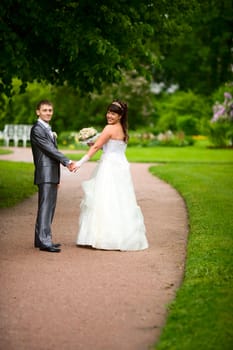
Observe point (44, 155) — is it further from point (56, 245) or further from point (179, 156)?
point (179, 156)

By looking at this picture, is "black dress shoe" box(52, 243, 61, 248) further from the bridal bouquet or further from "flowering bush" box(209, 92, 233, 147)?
"flowering bush" box(209, 92, 233, 147)

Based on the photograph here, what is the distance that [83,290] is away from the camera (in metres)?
6.59

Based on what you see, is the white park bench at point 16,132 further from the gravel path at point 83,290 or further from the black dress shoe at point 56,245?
the black dress shoe at point 56,245

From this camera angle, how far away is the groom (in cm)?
853

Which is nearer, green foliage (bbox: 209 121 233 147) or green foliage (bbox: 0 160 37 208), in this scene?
green foliage (bbox: 0 160 37 208)

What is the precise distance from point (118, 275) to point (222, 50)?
1824 inches

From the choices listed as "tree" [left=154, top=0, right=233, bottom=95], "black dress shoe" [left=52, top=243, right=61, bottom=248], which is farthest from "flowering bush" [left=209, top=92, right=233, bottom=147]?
"black dress shoe" [left=52, top=243, right=61, bottom=248]

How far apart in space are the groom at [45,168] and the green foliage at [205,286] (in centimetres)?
170

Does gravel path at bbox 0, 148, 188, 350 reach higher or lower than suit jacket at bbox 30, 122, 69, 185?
lower

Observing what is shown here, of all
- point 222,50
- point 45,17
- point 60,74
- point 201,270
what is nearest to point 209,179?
point 60,74

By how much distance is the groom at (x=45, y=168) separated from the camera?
8531 millimetres

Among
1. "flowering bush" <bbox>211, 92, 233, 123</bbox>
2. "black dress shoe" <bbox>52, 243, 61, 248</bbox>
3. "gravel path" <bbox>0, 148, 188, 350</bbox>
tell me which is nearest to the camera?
"gravel path" <bbox>0, 148, 188, 350</bbox>

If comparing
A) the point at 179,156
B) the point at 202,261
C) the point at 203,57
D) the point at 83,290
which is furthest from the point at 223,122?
the point at 83,290

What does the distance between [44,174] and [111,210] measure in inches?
35.7
